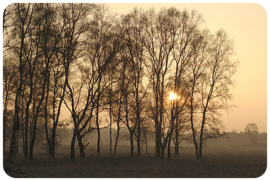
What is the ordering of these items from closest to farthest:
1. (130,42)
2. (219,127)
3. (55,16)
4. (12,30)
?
(12,30) → (55,16) → (130,42) → (219,127)

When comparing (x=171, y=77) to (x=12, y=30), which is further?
(x=171, y=77)

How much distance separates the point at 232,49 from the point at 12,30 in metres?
23.2

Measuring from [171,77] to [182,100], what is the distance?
492 centimetres

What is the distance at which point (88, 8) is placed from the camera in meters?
25.4

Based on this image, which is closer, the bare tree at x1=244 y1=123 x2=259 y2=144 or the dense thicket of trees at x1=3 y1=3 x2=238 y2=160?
the dense thicket of trees at x1=3 y1=3 x2=238 y2=160

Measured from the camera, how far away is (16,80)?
26.8 meters

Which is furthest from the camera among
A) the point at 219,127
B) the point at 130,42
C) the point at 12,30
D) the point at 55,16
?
the point at 219,127

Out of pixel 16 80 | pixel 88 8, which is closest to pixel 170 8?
pixel 88 8

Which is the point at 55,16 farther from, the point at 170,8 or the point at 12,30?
the point at 170,8

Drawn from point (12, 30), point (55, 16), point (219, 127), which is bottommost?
point (219, 127)

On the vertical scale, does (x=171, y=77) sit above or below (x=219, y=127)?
above

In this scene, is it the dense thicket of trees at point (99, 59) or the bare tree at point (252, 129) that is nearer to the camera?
the dense thicket of trees at point (99, 59)

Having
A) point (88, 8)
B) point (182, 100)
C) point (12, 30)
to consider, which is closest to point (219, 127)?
point (182, 100)

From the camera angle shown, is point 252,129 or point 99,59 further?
point 252,129
